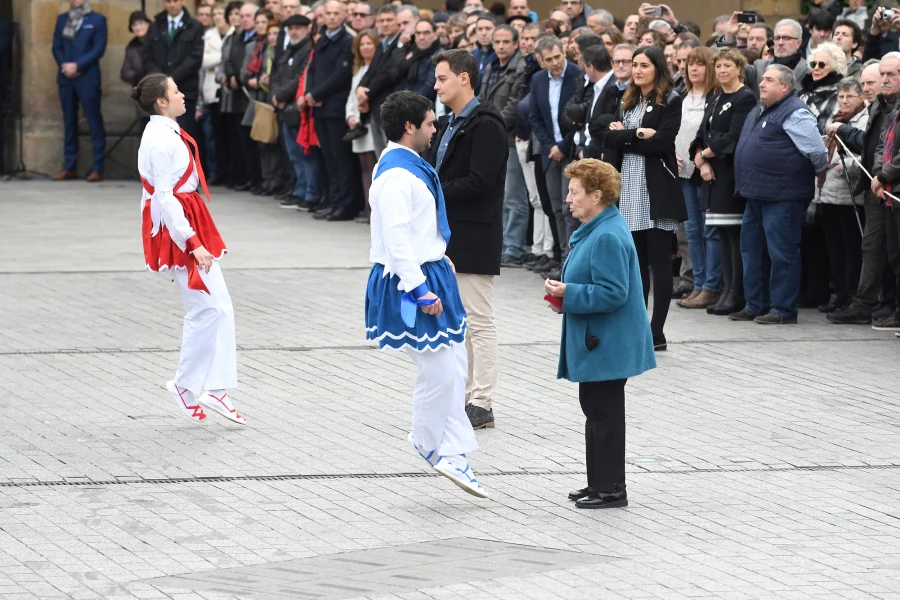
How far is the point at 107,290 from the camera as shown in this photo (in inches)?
532

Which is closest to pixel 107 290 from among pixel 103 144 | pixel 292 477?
pixel 292 477

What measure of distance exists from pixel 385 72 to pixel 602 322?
10.3m

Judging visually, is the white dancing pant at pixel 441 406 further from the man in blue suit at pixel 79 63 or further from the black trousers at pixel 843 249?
the man in blue suit at pixel 79 63

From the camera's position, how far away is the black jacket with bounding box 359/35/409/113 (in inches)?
666

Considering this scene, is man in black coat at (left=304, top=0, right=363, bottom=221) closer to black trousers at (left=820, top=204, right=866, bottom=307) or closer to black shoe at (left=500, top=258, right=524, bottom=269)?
black shoe at (left=500, top=258, right=524, bottom=269)

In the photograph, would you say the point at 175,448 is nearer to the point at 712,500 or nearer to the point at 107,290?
the point at 712,500

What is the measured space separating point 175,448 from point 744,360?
13.2 feet

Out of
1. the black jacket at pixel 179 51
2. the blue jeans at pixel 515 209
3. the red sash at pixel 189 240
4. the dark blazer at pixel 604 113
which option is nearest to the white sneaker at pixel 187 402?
the red sash at pixel 189 240

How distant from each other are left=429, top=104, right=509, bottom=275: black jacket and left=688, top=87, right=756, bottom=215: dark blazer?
3.98 m

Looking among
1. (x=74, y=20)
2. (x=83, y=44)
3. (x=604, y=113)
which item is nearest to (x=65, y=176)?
(x=83, y=44)

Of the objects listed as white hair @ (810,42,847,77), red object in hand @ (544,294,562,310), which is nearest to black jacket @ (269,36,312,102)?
white hair @ (810,42,847,77)

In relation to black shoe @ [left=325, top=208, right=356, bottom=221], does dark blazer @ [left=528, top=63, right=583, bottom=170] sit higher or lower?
higher

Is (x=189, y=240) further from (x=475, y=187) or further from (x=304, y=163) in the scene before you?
(x=304, y=163)

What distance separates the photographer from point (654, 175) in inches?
428
